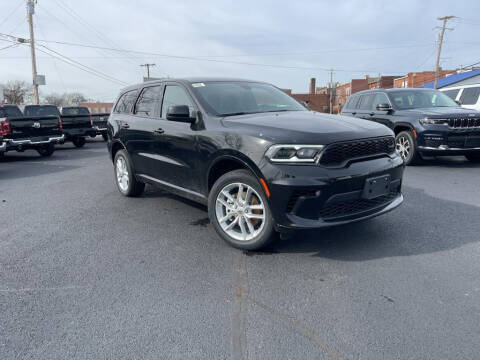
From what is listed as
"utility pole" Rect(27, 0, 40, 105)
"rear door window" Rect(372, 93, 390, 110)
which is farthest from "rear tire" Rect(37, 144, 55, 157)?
"utility pole" Rect(27, 0, 40, 105)

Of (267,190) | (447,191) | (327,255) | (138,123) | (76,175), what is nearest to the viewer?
A: (267,190)

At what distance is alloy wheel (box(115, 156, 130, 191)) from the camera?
19.5 ft

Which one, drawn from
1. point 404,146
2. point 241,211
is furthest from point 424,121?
point 241,211

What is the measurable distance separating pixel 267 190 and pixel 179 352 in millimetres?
1564

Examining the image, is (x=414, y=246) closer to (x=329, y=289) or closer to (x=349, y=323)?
(x=329, y=289)

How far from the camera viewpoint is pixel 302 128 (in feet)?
11.0

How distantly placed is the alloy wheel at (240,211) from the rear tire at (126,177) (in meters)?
2.45

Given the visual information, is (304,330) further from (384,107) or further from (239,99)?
(384,107)

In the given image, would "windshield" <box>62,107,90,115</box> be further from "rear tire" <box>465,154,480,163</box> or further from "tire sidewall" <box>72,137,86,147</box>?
"rear tire" <box>465,154,480,163</box>

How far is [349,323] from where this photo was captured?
2.45 m

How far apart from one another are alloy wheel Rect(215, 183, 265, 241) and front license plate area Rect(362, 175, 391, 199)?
3.20ft

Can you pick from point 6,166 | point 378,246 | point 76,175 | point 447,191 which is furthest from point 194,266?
point 6,166

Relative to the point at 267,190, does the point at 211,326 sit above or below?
below

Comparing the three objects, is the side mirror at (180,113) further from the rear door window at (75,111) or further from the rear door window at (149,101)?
the rear door window at (75,111)
